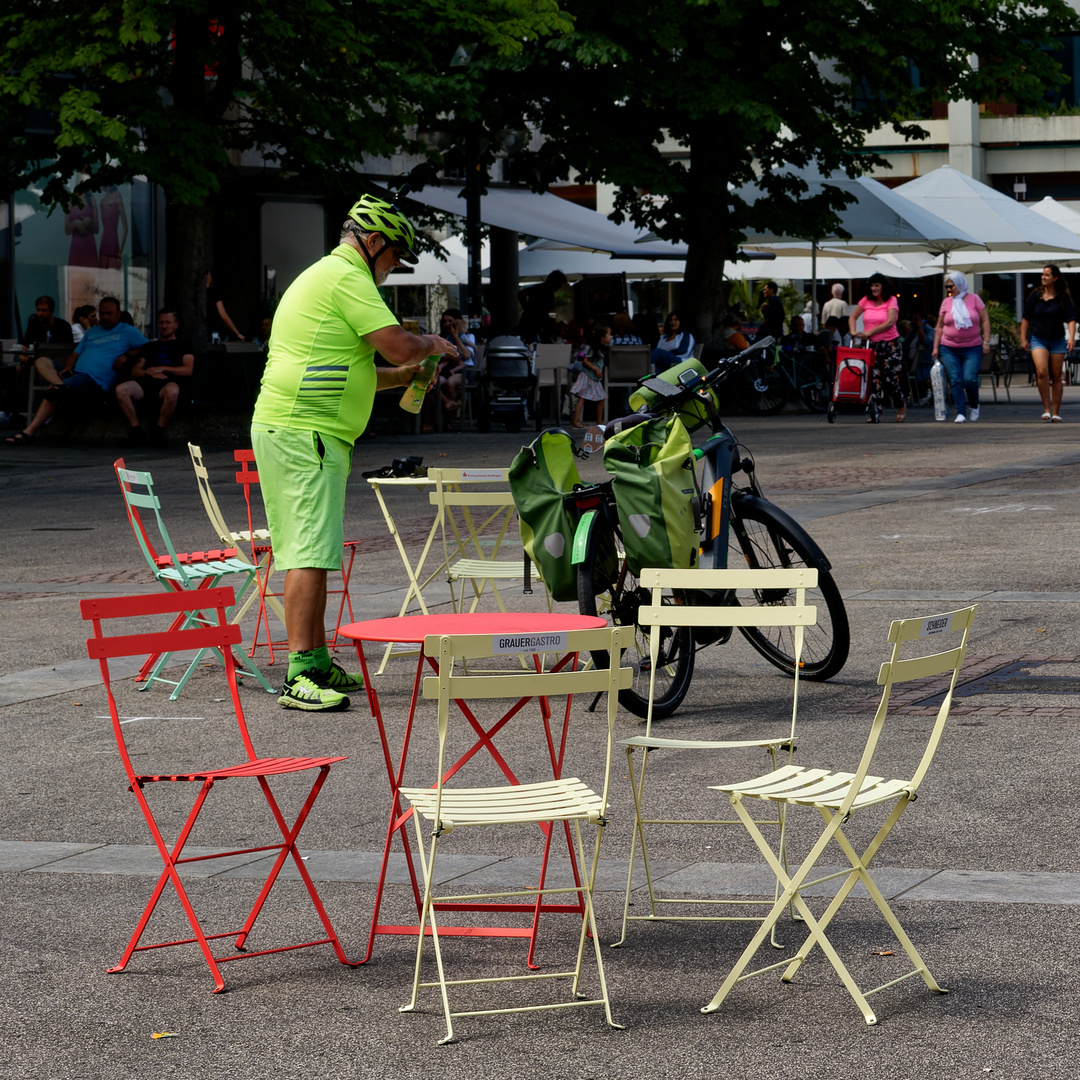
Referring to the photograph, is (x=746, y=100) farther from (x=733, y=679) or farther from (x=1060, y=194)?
(x=1060, y=194)

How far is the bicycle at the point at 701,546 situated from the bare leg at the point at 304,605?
1.12m

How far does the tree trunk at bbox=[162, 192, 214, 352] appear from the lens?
22406 mm

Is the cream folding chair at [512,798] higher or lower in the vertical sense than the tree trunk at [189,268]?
lower

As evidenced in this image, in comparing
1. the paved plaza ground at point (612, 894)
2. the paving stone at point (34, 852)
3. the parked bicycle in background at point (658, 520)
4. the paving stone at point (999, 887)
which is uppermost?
the parked bicycle in background at point (658, 520)

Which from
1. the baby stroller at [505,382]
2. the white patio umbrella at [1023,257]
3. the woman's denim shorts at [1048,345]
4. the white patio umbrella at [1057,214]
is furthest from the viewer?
the white patio umbrella at [1057,214]

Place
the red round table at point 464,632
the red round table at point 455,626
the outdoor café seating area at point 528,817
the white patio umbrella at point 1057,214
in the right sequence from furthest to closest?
the white patio umbrella at point 1057,214, the red round table at point 455,626, the red round table at point 464,632, the outdoor café seating area at point 528,817

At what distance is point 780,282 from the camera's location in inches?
1976

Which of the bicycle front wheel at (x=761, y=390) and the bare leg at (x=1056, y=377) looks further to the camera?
the bicycle front wheel at (x=761, y=390)

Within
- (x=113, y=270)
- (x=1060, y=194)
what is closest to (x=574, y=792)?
(x=113, y=270)

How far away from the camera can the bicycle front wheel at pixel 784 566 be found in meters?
8.03

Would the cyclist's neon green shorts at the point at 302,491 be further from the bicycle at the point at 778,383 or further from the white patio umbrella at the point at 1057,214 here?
Result: the white patio umbrella at the point at 1057,214

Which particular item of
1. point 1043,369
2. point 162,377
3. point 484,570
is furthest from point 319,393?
point 1043,369

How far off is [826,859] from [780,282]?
149 feet

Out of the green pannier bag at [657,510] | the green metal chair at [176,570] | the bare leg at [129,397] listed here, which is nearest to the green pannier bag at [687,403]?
the green pannier bag at [657,510]
